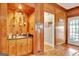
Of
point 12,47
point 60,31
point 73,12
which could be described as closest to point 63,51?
point 60,31

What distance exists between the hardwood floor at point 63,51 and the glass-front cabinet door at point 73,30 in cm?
8

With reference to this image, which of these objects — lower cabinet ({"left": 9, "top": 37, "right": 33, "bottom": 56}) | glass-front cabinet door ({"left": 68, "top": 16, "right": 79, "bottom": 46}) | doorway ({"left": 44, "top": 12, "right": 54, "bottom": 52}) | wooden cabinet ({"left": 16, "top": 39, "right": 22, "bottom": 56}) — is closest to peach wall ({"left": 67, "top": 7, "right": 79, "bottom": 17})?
glass-front cabinet door ({"left": 68, "top": 16, "right": 79, "bottom": 46})

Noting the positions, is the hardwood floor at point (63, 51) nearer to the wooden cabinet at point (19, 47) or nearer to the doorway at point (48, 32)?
the doorway at point (48, 32)

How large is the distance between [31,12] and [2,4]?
43 cm

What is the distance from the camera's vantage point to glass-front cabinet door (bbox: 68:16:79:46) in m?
1.78

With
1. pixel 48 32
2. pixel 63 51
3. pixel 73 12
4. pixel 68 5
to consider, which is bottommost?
pixel 63 51

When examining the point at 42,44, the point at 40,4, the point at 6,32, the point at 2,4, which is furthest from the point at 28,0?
the point at 42,44

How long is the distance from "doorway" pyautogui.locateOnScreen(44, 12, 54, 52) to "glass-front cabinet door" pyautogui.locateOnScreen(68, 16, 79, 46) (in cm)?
25

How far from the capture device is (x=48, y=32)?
5.99ft

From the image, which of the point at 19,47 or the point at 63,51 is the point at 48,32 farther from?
the point at 19,47

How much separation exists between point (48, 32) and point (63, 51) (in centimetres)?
35

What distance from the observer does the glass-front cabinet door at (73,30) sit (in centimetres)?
178

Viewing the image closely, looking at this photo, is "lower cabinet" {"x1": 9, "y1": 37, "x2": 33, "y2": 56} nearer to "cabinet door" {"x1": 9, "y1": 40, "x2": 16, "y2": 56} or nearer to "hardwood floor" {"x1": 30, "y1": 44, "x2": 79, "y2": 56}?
"cabinet door" {"x1": 9, "y1": 40, "x2": 16, "y2": 56}

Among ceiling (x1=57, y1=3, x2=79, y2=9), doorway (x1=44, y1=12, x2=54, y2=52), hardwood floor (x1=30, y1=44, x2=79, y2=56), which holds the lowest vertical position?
hardwood floor (x1=30, y1=44, x2=79, y2=56)
